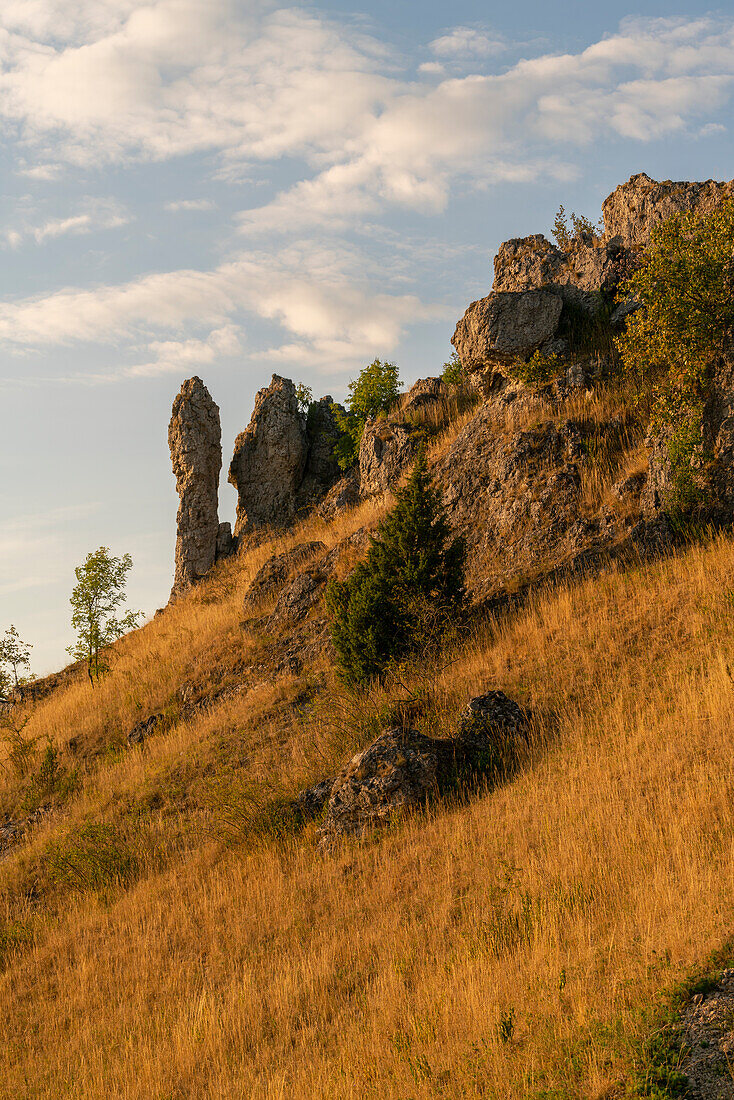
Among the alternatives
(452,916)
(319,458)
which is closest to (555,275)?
(319,458)

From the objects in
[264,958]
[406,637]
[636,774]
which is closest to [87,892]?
[264,958]

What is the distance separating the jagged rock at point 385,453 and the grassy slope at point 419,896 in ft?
39.9

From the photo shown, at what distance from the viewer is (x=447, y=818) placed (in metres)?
10.2

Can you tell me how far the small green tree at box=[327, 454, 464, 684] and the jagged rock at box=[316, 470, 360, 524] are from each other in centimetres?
1282

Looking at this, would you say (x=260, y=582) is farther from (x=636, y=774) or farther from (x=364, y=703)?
(x=636, y=774)

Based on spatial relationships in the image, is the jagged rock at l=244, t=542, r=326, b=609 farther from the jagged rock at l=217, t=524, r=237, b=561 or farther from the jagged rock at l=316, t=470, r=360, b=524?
the jagged rock at l=217, t=524, r=237, b=561

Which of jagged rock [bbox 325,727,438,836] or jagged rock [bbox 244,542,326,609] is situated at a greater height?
jagged rock [bbox 244,542,326,609]

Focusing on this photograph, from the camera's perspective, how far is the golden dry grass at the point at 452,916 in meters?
5.45

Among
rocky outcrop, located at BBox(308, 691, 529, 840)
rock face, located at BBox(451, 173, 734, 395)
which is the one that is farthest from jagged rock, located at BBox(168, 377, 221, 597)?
rocky outcrop, located at BBox(308, 691, 529, 840)

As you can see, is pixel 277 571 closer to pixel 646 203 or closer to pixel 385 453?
pixel 385 453

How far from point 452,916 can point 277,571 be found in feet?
60.1

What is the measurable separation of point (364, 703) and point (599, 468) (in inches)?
341

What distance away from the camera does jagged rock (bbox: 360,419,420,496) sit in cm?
2753

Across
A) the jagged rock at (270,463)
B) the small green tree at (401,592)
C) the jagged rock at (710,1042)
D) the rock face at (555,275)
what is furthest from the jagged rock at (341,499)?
the jagged rock at (710,1042)
